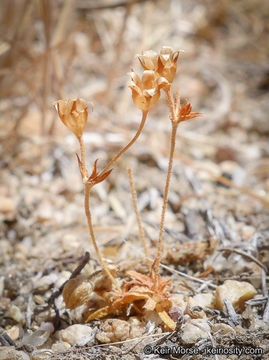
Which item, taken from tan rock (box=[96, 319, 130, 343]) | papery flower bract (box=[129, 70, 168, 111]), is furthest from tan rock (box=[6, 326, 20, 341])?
papery flower bract (box=[129, 70, 168, 111])

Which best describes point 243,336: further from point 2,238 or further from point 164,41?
point 164,41

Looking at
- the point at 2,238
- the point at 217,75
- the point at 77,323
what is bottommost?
the point at 77,323

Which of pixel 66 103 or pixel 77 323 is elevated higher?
pixel 66 103

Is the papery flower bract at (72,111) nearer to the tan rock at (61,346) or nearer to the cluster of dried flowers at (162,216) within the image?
the cluster of dried flowers at (162,216)

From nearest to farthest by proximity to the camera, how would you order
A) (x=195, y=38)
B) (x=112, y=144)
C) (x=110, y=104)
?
1. (x=112, y=144)
2. (x=110, y=104)
3. (x=195, y=38)

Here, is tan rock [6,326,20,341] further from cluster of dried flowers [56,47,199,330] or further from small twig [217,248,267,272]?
small twig [217,248,267,272]

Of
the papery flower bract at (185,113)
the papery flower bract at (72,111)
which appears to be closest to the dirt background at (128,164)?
the papery flower bract at (185,113)

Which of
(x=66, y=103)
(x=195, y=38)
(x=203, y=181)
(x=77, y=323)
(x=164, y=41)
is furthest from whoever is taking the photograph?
(x=195, y=38)

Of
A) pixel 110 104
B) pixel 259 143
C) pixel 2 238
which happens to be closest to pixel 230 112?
pixel 259 143
